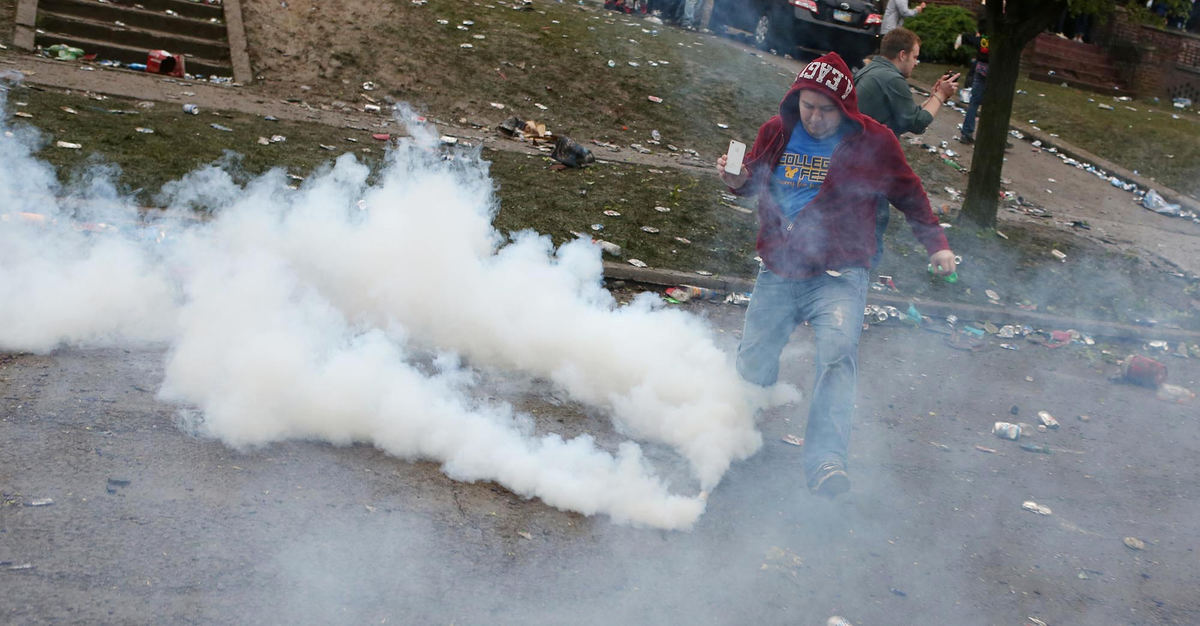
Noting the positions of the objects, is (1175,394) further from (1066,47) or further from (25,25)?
(1066,47)

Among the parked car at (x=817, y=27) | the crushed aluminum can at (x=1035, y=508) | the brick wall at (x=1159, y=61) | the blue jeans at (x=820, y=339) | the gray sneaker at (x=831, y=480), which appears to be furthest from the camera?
the brick wall at (x=1159, y=61)

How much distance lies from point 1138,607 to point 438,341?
302cm

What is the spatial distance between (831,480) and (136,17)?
962 cm

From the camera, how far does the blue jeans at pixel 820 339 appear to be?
148 inches

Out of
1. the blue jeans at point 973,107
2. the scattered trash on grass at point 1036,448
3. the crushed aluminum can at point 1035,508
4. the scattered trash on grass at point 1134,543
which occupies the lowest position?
the scattered trash on grass at point 1134,543

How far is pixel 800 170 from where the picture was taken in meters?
4.06

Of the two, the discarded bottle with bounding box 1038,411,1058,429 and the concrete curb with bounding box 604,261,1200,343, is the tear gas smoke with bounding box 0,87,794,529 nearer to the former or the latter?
the discarded bottle with bounding box 1038,411,1058,429

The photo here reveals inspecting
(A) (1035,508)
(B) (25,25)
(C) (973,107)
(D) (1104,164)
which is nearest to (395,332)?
(A) (1035,508)

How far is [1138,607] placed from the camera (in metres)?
3.60

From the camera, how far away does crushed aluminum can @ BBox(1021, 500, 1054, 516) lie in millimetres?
4262

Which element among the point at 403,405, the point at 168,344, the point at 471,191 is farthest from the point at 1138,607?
the point at 168,344

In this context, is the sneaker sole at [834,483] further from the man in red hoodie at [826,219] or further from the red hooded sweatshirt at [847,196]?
the red hooded sweatshirt at [847,196]

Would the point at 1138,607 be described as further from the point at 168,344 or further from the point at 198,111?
the point at 198,111

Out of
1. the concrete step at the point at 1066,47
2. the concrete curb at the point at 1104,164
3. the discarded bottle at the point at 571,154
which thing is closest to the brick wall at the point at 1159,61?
the concrete step at the point at 1066,47
